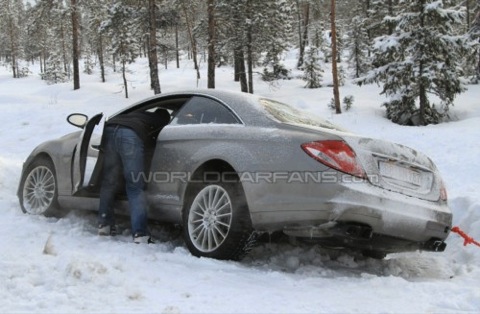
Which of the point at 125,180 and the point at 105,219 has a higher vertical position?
the point at 125,180

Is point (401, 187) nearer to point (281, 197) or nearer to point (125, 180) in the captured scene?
point (281, 197)

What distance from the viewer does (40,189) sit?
233 inches

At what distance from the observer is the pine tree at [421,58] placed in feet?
60.6

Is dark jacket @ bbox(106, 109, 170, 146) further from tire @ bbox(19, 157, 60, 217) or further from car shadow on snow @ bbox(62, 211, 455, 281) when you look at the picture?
tire @ bbox(19, 157, 60, 217)

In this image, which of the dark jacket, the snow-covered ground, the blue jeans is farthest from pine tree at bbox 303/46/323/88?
the blue jeans

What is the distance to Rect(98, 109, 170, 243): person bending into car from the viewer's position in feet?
15.8

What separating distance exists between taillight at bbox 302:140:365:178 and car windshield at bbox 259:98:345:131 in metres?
0.43

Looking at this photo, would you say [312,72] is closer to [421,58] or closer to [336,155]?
[421,58]

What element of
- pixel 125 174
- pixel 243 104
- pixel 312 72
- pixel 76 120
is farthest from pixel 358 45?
pixel 125 174

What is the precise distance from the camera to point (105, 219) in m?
5.00

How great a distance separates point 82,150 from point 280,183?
2.50 m

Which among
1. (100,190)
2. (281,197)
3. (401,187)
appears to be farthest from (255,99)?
(100,190)

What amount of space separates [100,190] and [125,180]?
376 mm

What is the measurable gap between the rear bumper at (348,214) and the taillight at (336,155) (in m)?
0.12
